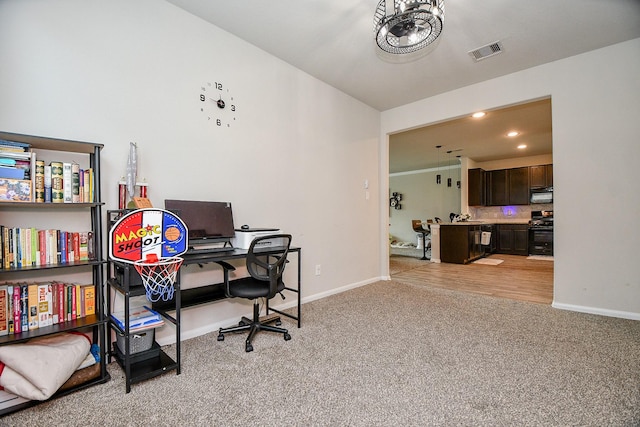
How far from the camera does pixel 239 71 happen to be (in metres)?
2.79

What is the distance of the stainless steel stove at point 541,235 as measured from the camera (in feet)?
22.7

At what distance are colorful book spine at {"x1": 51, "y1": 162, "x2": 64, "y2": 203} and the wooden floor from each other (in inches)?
166

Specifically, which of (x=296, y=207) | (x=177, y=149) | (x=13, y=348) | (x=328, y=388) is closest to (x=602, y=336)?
(x=328, y=388)

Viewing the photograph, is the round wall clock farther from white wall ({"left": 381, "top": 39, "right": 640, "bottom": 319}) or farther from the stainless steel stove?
the stainless steel stove

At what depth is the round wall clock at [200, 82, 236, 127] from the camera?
100 inches

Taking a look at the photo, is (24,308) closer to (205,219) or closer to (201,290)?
(201,290)

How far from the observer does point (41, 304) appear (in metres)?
1.65

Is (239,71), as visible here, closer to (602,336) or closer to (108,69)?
(108,69)

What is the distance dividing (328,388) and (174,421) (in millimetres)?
811

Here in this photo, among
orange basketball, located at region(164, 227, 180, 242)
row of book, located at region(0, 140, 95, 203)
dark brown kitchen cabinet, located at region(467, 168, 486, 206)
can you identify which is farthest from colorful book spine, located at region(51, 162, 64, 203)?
dark brown kitchen cabinet, located at region(467, 168, 486, 206)

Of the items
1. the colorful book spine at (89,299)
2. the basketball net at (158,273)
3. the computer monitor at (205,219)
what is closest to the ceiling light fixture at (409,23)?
the computer monitor at (205,219)

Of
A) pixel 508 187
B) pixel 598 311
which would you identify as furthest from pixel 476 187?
pixel 598 311

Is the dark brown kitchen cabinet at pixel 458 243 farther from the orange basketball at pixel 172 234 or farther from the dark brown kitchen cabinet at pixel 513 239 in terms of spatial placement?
the orange basketball at pixel 172 234

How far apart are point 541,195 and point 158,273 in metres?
8.69
